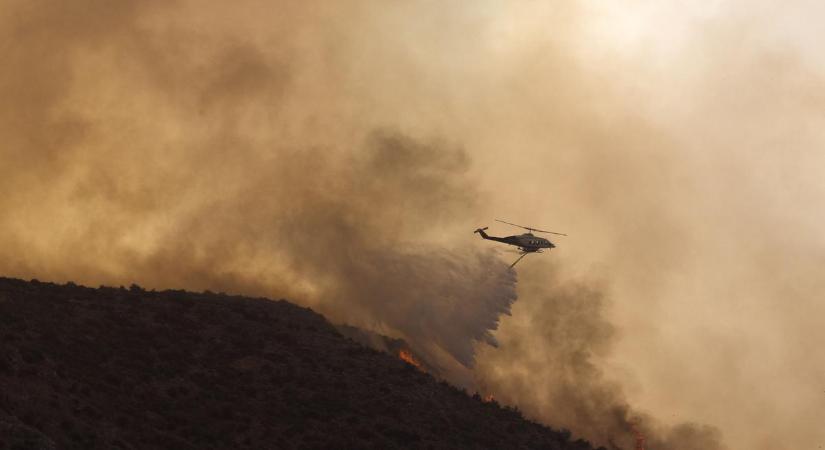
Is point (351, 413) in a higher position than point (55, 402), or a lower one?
higher

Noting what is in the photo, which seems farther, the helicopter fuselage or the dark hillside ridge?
the helicopter fuselage

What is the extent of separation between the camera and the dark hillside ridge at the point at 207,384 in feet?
281

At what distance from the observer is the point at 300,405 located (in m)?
106

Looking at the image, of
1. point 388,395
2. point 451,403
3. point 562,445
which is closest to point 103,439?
point 388,395

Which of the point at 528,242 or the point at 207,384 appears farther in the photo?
the point at 528,242

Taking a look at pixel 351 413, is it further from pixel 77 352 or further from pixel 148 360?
pixel 77 352

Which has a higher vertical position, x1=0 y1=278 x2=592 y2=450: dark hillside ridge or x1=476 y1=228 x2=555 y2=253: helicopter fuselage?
x1=476 y1=228 x2=555 y2=253: helicopter fuselage

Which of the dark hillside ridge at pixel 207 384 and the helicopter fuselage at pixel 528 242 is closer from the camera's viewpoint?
the dark hillside ridge at pixel 207 384

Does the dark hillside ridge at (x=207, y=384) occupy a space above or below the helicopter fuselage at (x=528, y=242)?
below

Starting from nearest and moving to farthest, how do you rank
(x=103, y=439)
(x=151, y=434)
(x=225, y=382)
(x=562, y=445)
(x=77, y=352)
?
(x=103, y=439)
(x=151, y=434)
(x=77, y=352)
(x=225, y=382)
(x=562, y=445)

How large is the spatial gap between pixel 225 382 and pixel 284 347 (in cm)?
1607

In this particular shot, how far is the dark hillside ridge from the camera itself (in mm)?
85625

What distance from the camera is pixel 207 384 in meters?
105

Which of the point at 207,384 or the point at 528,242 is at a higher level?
the point at 528,242
